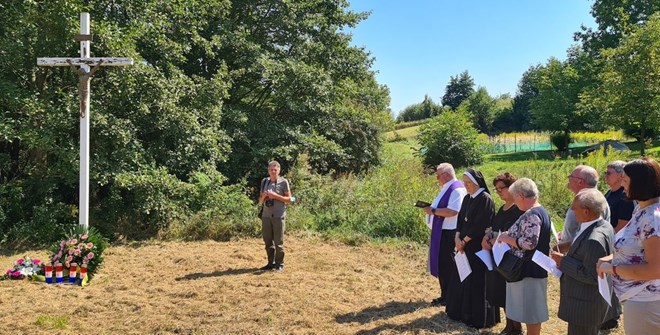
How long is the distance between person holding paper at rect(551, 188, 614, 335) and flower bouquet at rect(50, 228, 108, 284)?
600 cm

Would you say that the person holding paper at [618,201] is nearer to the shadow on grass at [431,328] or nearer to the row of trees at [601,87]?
the shadow on grass at [431,328]

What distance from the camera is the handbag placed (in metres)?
3.83

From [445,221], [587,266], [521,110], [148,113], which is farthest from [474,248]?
[521,110]

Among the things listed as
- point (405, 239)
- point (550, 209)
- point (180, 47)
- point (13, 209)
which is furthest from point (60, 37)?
point (550, 209)

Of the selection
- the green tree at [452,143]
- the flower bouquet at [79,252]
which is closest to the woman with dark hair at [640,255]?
the flower bouquet at [79,252]

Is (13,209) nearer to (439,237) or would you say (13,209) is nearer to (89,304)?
(89,304)

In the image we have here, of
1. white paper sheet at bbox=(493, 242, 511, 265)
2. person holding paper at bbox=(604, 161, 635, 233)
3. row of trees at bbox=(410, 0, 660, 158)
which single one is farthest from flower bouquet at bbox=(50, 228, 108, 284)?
row of trees at bbox=(410, 0, 660, 158)

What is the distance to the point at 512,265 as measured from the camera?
3834 mm

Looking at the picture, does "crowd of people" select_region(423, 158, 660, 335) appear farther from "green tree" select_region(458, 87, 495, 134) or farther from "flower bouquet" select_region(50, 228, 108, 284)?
"green tree" select_region(458, 87, 495, 134)

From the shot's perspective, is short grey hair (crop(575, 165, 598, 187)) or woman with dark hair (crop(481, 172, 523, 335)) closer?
short grey hair (crop(575, 165, 598, 187))

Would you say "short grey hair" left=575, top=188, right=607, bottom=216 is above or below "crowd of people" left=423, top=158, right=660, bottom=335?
above

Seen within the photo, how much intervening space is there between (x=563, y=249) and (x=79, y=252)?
6076 mm

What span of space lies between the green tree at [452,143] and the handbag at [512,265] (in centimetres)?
1715

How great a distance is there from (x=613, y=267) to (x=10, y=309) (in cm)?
590
